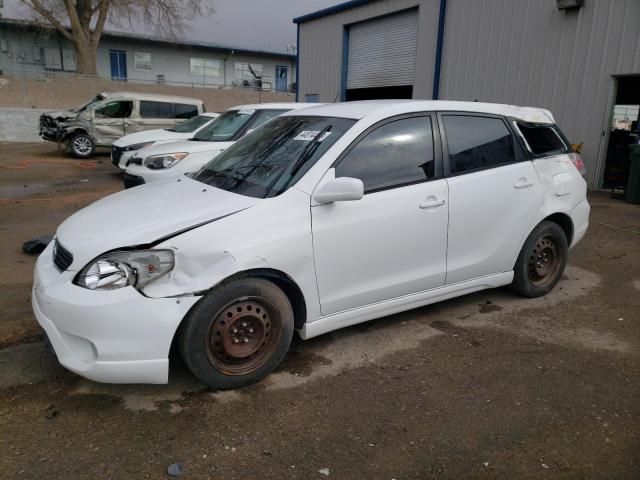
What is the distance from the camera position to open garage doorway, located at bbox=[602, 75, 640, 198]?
1014 cm

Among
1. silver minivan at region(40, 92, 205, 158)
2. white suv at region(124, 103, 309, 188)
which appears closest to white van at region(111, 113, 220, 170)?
white suv at region(124, 103, 309, 188)

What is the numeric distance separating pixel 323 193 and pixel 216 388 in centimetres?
137

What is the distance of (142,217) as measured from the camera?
3.12 metres

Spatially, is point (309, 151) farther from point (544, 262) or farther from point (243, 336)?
point (544, 262)

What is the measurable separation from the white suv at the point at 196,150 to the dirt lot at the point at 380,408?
12.6 feet

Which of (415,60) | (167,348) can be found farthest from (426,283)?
(415,60)

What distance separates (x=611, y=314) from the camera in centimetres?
438

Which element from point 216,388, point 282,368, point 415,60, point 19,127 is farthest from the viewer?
point 19,127

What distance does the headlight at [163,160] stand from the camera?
8148mm

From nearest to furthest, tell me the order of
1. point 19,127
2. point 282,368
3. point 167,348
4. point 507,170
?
1. point 167,348
2. point 282,368
3. point 507,170
4. point 19,127

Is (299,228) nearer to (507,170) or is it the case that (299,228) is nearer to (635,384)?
(507,170)

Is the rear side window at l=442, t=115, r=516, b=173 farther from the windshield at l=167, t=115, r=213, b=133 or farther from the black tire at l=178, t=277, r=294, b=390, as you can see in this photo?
the windshield at l=167, t=115, r=213, b=133

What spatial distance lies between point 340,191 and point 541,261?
7.95 feet

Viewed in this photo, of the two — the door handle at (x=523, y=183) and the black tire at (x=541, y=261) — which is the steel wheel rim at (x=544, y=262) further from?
the door handle at (x=523, y=183)
